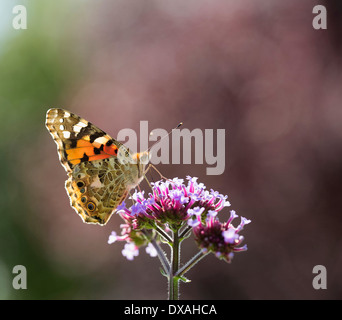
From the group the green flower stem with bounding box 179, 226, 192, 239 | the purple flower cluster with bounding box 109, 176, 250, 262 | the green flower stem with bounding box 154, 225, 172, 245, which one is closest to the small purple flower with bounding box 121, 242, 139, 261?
the purple flower cluster with bounding box 109, 176, 250, 262

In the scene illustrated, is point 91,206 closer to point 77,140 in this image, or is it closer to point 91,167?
point 91,167

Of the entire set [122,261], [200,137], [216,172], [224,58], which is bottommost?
[122,261]

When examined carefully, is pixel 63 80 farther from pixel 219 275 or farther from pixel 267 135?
pixel 219 275

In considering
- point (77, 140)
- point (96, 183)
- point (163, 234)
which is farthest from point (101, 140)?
point (163, 234)

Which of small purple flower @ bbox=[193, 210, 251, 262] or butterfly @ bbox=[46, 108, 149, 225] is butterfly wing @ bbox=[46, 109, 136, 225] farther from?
small purple flower @ bbox=[193, 210, 251, 262]

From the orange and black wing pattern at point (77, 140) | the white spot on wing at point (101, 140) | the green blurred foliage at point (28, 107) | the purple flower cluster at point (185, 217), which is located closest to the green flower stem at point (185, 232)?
the purple flower cluster at point (185, 217)

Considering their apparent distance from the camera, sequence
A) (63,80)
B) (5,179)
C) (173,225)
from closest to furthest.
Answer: (173,225)
(5,179)
(63,80)

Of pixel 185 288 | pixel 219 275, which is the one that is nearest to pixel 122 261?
pixel 185 288
